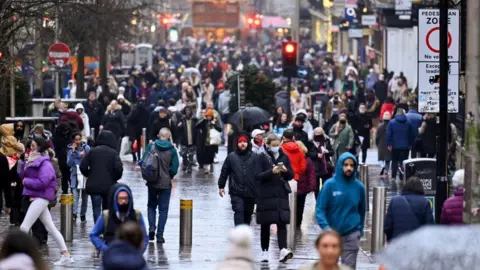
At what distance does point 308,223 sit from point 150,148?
358cm

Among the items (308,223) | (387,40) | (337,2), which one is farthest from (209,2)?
(308,223)

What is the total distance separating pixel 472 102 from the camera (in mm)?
12742

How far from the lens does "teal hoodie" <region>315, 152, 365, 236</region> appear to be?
15.4 meters

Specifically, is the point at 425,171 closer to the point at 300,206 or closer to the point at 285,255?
the point at 300,206

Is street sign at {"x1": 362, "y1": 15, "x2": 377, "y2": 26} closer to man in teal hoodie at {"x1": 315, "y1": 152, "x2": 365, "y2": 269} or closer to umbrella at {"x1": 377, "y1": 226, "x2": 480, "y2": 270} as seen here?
man in teal hoodie at {"x1": 315, "y1": 152, "x2": 365, "y2": 269}

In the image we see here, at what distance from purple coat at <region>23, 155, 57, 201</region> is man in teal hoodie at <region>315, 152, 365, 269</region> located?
440cm

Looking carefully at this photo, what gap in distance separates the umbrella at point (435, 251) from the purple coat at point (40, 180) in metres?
9.66

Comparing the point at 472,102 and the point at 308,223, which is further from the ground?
the point at 472,102

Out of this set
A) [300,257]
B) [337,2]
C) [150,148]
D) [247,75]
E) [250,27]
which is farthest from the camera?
[250,27]

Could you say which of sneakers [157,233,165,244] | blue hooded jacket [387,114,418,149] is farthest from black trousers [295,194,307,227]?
blue hooded jacket [387,114,418,149]

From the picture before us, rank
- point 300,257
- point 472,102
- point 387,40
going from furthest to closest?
point 387,40
point 300,257
point 472,102

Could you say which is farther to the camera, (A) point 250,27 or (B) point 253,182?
(A) point 250,27

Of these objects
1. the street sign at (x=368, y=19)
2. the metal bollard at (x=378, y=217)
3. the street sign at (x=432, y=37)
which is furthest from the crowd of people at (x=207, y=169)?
the street sign at (x=368, y=19)

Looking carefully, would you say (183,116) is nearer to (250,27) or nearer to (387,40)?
(387,40)
